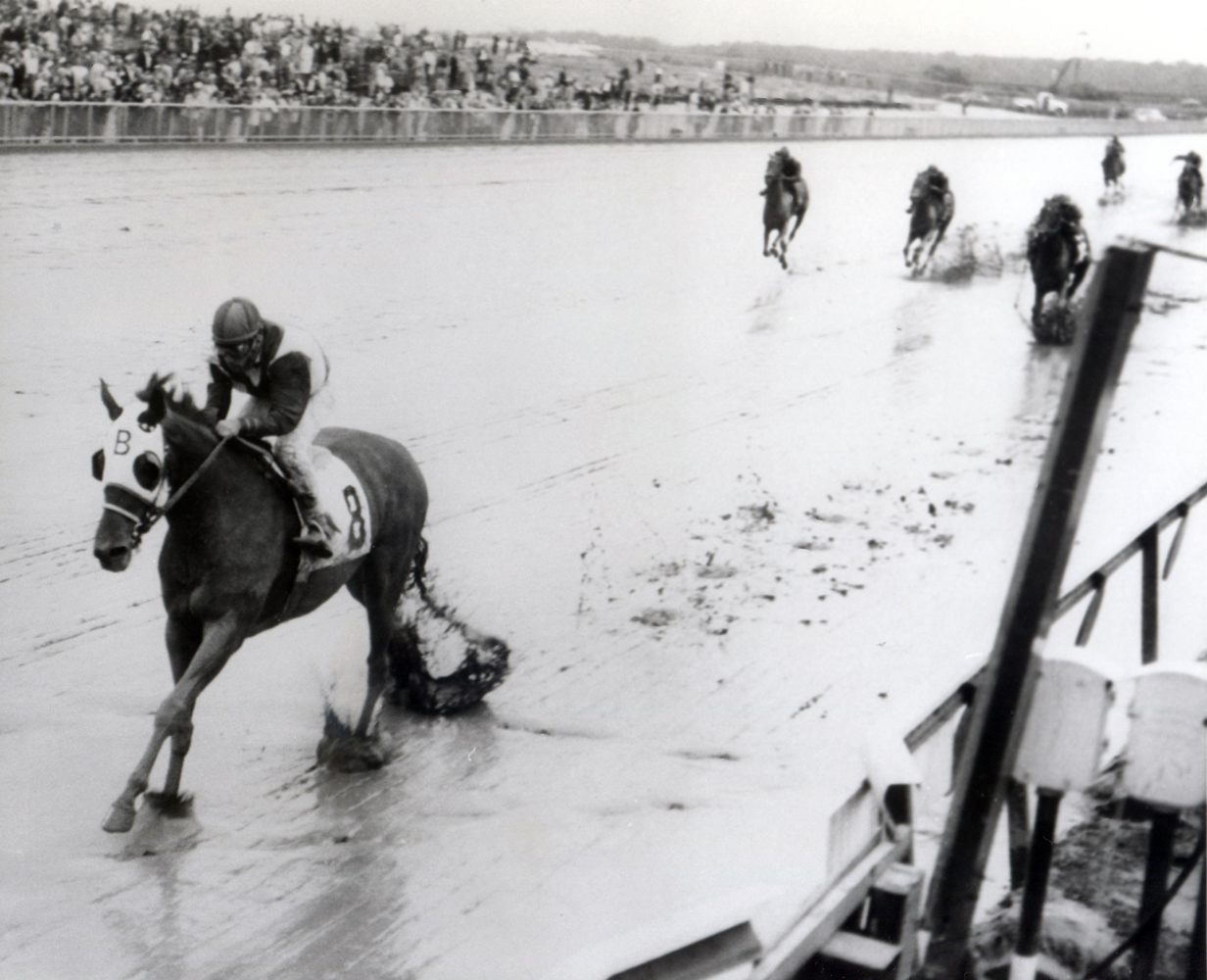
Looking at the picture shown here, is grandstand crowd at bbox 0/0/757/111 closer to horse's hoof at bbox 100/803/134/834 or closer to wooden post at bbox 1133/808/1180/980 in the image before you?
horse's hoof at bbox 100/803/134/834

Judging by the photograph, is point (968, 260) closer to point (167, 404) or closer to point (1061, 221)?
point (1061, 221)

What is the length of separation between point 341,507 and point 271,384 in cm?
61

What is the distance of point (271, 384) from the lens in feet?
16.5

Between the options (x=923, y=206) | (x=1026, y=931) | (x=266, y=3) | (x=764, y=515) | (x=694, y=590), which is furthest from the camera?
(x=923, y=206)

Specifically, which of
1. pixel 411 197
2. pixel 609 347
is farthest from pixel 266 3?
pixel 609 347

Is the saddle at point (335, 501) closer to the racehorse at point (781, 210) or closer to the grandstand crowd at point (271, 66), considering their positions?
the grandstand crowd at point (271, 66)

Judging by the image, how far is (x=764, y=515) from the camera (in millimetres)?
7531

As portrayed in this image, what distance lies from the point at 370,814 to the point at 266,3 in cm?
360

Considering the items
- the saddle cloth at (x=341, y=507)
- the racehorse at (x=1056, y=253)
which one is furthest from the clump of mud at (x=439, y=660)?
the racehorse at (x=1056, y=253)

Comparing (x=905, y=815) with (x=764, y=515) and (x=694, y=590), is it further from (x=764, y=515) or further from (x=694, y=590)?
(x=764, y=515)

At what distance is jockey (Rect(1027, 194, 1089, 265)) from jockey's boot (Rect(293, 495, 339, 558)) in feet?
14.8

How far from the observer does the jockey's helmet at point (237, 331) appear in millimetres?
4879

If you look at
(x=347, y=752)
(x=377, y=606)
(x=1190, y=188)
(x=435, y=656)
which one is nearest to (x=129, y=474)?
(x=377, y=606)

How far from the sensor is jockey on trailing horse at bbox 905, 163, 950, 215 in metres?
8.03
